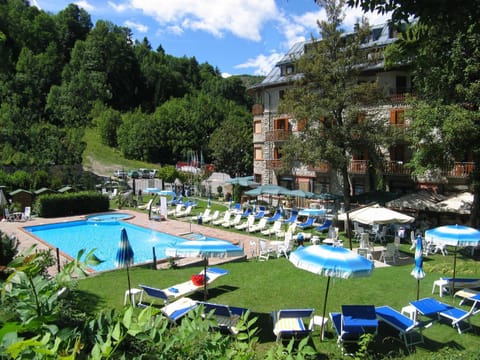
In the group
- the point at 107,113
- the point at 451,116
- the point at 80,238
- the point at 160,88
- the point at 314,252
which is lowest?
the point at 80,238

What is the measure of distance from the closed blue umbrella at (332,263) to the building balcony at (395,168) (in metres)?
20.5

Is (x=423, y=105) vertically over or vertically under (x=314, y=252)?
over

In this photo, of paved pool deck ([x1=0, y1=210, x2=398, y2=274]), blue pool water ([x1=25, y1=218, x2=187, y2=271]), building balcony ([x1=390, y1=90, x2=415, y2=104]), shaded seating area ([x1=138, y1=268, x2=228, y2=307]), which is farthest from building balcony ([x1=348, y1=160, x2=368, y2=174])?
shaded seating area ([x1=138, y1=268, x2=228, y2=307])

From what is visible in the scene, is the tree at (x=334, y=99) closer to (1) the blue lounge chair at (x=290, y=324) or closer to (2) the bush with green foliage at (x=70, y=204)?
(2) the bush with green foliage at (x=70, y=204)

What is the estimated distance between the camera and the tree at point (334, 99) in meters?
23.0

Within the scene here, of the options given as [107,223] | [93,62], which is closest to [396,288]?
[107,223]

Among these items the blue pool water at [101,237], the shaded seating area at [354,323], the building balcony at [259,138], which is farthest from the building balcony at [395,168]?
the shaded seating area at [354,323]

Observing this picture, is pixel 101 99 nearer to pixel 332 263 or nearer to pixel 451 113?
pixel 451 113

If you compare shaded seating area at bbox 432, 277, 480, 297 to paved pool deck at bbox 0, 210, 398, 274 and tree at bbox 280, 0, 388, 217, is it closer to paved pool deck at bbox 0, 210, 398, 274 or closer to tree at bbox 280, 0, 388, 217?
paved pool deck at bbox 0, 210, 398, 274

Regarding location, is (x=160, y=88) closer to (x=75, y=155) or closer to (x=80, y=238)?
(x=75, y=155)

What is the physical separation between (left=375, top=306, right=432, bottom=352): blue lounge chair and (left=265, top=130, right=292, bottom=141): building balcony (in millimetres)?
25250

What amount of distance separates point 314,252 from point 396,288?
447cm

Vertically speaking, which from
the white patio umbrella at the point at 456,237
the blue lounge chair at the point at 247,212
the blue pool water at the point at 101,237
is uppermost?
the white patio umbrella at the point at 456,237

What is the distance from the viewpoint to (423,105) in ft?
62.0
